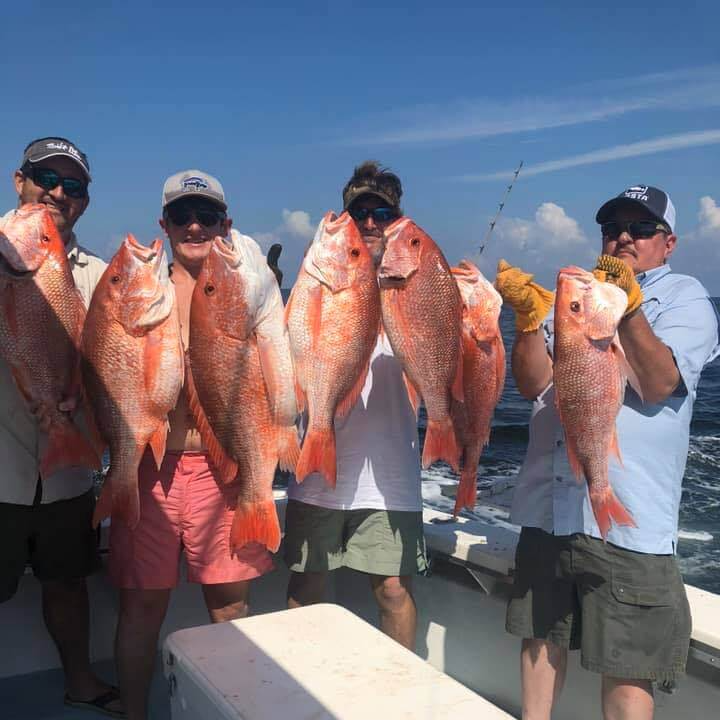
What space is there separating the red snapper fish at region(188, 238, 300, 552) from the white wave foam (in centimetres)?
829

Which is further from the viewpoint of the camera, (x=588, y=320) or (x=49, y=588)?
(x=49, y=588)

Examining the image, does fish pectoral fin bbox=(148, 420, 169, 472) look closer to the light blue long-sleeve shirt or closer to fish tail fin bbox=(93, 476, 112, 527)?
fish tail fin bbox=(93, 476, 112, 527)

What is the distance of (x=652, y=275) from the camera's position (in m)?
3.24

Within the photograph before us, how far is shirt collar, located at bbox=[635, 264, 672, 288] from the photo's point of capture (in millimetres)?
3229

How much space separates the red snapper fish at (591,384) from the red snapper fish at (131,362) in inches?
62.9

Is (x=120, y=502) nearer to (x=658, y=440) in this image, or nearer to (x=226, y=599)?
(x=226, y=599)

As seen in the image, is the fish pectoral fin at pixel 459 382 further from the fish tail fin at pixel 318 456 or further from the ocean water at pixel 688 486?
the ocean water at pixel 688 486

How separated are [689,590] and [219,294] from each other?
8.62ft

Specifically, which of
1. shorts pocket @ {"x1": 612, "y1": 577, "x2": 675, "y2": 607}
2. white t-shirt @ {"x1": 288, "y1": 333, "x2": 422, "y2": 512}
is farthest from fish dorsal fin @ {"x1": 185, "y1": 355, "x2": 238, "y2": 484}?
shorts pocket @ {"x1": 612, "y1": 577, "x2": 675, "y2": 607}

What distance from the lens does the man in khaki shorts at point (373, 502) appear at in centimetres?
372

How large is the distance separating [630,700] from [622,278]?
67.9 inches

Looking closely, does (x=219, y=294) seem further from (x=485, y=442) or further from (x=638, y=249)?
(x=638, y=249)

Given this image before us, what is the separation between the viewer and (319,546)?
3732mm

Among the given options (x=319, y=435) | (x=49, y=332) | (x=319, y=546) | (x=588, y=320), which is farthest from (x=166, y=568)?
(x=588, y=320)
